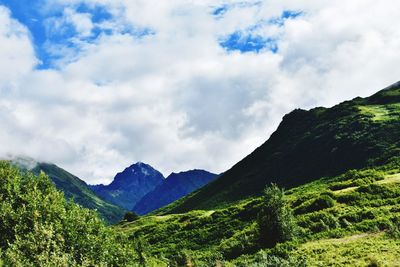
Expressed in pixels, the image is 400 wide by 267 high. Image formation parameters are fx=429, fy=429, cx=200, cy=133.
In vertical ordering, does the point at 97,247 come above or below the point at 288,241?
above

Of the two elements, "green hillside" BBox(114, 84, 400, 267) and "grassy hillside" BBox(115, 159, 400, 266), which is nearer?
"grassy hillside" BBox(115, 159, 400, 266)

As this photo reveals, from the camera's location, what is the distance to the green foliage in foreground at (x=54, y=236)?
135ft

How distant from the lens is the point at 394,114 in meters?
189

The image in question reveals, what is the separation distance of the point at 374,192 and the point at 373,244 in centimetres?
2745

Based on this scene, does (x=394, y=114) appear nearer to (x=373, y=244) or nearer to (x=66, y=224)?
(x=373, y=244)

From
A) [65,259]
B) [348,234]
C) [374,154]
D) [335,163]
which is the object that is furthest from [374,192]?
[335,163]

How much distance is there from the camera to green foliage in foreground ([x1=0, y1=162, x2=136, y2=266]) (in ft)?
135

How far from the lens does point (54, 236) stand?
148 feet

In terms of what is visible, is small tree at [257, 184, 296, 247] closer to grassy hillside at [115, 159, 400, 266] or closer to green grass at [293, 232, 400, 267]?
grassy hillside at [115, 159, 400, 266]

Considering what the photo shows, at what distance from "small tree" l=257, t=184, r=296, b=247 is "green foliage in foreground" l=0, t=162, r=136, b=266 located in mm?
17992

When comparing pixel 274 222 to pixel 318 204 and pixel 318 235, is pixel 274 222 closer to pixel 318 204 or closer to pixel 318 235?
pixel 318 235

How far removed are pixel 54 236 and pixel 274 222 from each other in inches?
1123

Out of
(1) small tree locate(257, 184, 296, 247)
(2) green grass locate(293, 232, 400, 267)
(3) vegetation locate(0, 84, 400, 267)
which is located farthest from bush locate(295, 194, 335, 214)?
(2) green grass locate(293, 232, 400, 267)

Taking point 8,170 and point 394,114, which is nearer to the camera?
point 8,170
